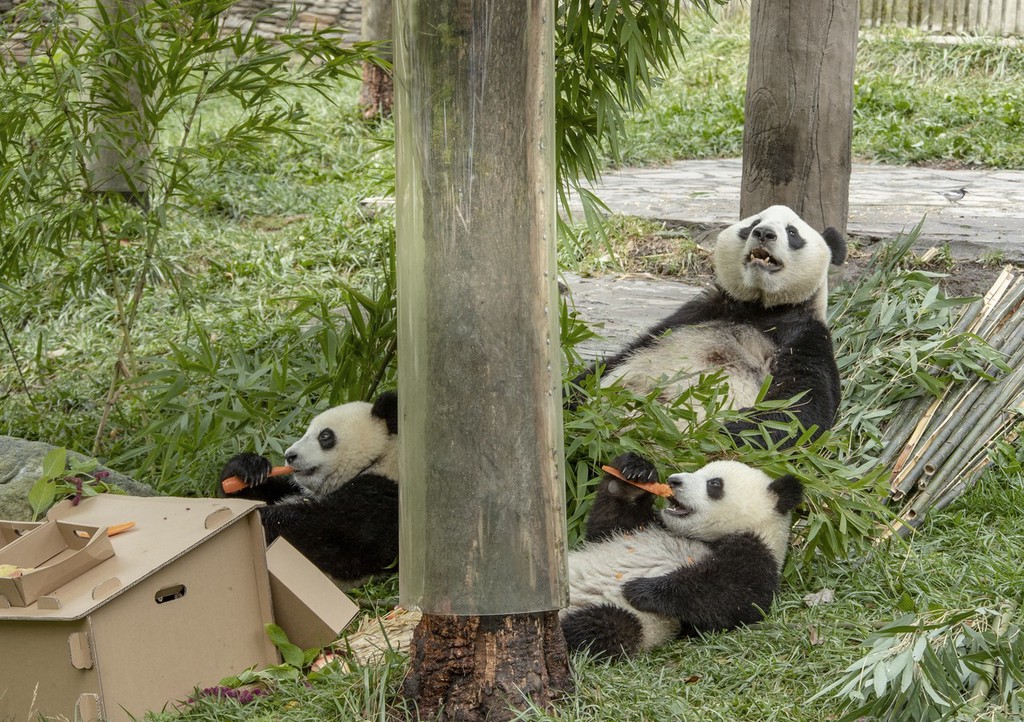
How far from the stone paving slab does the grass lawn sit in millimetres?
398

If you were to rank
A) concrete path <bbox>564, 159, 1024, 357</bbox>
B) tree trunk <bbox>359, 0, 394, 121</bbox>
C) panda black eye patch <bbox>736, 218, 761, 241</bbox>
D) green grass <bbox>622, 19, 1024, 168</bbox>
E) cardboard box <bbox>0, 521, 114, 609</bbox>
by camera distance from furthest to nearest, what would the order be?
tree trunk <bbox>359, 0, 394, 121</bbox>
green grass <bbox>622, 19, 1024, 168</bbox>
concrete path <bbox>564, 159, 1024, 357</bbox>
panda black eye patch <bbox>736, 218, 761, 241</bbox>
cardboard box <bbox>0, 521, 114, 609</bbox>

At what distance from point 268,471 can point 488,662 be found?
1.28 metres

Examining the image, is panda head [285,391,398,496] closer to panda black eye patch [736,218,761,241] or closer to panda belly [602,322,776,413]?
panda belly [602,322,776,413]

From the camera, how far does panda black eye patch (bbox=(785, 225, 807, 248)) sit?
4121 millimetres

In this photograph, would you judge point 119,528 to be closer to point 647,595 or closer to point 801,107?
point 647,595

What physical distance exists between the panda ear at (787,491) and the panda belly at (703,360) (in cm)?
76

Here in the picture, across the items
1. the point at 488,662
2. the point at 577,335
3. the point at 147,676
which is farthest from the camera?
the point at 577,335

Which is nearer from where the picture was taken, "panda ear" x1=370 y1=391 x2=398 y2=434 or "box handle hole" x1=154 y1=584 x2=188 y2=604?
"box handle hole" x1=154 y1=584 x2=188 y2=604

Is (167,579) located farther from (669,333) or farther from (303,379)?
(669,333)

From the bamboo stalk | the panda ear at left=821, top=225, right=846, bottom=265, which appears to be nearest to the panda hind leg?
the bamboo stalk

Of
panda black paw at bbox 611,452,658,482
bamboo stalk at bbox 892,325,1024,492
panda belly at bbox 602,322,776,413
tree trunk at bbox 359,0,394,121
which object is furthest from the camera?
tree trunk at bbox 359,0,394,121

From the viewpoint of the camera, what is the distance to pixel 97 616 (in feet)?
8.38

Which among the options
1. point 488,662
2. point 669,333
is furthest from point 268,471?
point 669,333

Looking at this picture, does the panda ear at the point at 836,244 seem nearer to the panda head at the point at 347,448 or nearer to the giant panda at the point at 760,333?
the giant panda at the point at 760,333
